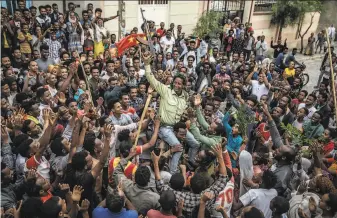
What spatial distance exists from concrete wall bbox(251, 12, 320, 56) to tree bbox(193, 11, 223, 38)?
347 cm

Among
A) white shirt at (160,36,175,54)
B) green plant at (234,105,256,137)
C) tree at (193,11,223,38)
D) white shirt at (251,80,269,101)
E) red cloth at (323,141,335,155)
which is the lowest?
red cloth at (323,141,335,155)

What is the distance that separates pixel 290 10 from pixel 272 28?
47.4 inches

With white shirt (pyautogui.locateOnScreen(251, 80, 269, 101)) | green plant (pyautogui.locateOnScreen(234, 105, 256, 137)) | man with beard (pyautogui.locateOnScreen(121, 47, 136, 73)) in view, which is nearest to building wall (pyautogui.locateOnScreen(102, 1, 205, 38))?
man with beard (pyautogui.locateOnScreen(121, 47, 136, 73))

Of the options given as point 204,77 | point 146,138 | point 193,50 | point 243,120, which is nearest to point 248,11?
point 193,50

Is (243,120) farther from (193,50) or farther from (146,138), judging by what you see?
(193,50)

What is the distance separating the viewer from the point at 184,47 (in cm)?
1041

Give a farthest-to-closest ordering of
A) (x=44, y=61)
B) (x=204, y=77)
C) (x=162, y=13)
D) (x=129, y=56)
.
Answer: (x=162, y=13), (x=129, y=56), (x=204, y=77), (x=44, y=61)

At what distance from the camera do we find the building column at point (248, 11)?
53.1 ft

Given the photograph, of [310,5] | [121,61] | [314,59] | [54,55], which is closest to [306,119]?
[121,61]

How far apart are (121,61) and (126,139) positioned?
14.0ft

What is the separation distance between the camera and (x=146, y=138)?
5.25m

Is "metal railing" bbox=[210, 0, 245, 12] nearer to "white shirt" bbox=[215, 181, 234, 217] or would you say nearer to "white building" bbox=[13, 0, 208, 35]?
"white building" bbox=[13, 0, 208, 35]

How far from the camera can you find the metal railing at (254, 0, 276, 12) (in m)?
16.7

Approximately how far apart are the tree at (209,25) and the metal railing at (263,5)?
3398mm
